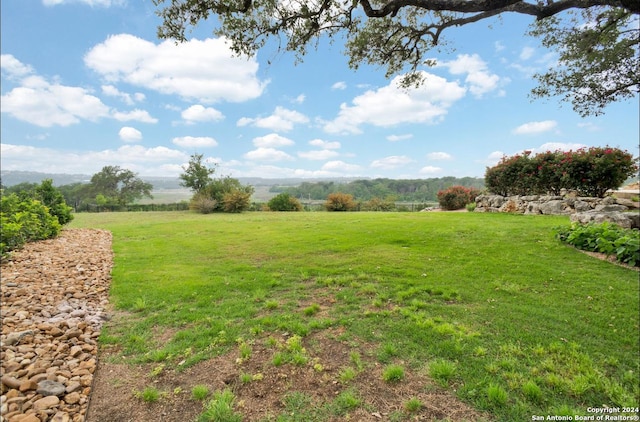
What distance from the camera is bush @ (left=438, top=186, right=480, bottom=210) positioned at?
15.9 m

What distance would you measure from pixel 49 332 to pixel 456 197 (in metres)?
16.5

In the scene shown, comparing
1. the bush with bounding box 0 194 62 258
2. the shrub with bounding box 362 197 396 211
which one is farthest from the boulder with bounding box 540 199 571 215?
the bush with bounding box 0 194 62 258

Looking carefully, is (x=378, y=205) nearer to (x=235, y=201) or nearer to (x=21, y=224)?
(x=235, y=201)

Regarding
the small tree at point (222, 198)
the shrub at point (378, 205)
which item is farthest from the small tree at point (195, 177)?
the shrub at point (378, 205)

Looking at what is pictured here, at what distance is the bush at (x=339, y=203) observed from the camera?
20.7 m

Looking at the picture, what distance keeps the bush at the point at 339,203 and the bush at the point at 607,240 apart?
48.6 ft

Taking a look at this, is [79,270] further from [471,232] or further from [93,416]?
[471,232]

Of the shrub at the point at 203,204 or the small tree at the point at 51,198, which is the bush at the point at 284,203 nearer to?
the shrub at the point at 203,204

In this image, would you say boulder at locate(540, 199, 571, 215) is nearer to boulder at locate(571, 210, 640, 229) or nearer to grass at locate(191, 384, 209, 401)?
boulder at locate(571, 210, 640, 229)

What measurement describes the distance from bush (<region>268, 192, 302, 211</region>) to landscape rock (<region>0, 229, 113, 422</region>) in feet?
50.8

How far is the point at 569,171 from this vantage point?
9695mm

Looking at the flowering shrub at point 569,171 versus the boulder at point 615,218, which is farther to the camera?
the flowering shrub at point 569,171

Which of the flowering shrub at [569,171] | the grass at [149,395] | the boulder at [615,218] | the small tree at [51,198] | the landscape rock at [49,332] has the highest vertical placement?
the flowering shrub at [569,171]

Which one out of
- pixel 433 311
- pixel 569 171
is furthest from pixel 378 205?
pixel 433 311
